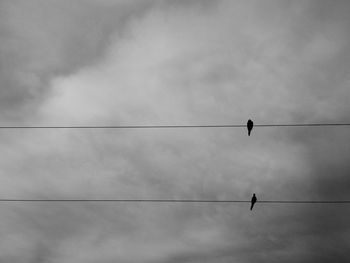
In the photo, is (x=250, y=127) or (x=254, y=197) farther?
(x=254, y=197)

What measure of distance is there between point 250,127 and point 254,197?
6.98 meters

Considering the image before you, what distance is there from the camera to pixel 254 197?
29.5 metres

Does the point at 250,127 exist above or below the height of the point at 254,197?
above

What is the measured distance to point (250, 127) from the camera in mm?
25156
